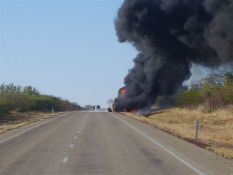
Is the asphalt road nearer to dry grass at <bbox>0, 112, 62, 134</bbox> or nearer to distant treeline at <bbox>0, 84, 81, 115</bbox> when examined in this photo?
dry grass at <bbox>0, 112, 62, 134</bbox>

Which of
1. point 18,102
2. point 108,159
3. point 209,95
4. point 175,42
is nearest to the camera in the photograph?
point 108,159

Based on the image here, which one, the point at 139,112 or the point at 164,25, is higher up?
the point at 164,25

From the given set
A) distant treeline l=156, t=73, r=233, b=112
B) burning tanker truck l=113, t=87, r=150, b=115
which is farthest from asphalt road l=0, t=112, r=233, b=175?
burning tanker truck l=113, t=87, r=150, b=115

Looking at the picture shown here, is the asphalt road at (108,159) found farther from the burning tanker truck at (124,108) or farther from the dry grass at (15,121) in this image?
the burning tanker truck at (124,108)

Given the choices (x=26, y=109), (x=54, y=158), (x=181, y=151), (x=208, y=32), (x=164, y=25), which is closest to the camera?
(x=54, y=158)

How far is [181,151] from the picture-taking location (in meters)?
23.0

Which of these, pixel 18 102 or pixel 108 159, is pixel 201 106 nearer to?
pixel 18 102

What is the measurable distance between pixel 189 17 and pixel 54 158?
2253 centimetres

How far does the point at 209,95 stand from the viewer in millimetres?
75000

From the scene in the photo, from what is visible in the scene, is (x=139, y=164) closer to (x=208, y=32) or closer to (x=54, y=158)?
(x=54, y=158)

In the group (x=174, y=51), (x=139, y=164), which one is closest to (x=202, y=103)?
(x=174, y=51)

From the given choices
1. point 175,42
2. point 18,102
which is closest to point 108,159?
point 175,42

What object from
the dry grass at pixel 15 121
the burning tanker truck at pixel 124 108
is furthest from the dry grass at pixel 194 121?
the dry grass at pixel 15 121

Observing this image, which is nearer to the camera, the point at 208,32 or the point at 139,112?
the point at 208,32
